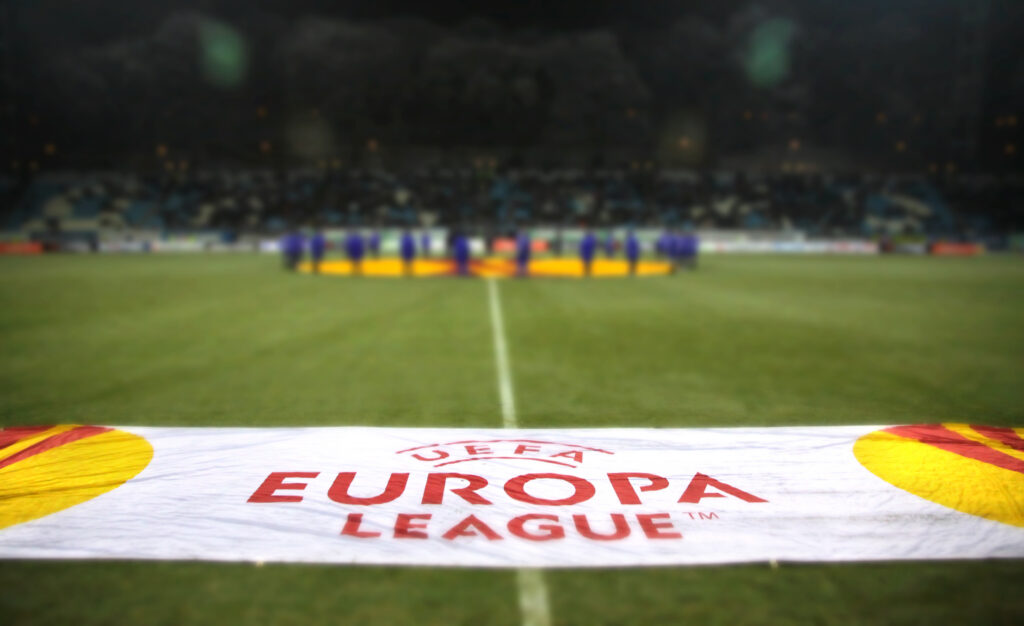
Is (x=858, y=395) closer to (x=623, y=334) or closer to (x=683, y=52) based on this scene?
(x=623, y=334)

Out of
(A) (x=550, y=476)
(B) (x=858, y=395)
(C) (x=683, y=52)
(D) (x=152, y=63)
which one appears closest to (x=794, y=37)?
(C) (x=683, y=52)

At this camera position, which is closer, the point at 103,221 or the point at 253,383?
the point at 253,383

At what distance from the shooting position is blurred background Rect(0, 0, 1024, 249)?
5306cm

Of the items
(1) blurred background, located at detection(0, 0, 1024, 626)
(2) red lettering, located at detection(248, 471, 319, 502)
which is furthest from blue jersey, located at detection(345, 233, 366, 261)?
(2) red lettering, located at detection(248, 471, 319, 502)

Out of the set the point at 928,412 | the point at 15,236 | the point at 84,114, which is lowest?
the point at 928,412

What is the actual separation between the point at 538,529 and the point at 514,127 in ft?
203

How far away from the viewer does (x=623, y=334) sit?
38.7 feet

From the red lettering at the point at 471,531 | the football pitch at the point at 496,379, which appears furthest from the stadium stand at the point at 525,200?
the red lettering at the point at 471,531

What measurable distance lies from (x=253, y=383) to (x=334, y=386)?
44.2 inches

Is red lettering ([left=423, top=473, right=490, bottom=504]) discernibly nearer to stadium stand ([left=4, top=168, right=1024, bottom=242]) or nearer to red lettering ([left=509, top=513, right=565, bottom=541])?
red lettering ([left=509, top=513, right=565, bottom=541])

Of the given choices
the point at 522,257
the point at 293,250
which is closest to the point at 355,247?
the point at 293,250

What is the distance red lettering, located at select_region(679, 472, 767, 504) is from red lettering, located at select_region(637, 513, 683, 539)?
1.17 ft

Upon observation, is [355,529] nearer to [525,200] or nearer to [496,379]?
[496,379]

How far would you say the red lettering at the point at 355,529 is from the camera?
3.85m
